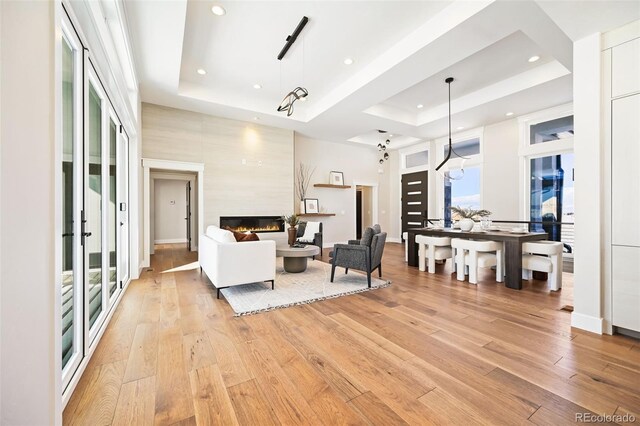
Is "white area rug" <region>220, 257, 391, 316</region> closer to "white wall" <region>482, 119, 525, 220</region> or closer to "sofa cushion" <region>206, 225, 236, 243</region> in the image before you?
"sofa cushion" <region>206, 225, 236, 243</region>

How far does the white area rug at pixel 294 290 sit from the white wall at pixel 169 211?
6.43 metres

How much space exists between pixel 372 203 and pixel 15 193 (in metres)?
8.89

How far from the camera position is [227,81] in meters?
4.96

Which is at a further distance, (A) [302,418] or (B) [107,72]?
(B) [107,72]

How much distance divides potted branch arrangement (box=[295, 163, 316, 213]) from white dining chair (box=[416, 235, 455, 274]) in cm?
355

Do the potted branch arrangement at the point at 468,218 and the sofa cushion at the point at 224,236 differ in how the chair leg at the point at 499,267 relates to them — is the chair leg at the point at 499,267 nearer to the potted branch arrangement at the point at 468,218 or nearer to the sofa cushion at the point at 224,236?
the potted branch arrangement at the point at 468,218

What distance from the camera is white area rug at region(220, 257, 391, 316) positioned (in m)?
3.12

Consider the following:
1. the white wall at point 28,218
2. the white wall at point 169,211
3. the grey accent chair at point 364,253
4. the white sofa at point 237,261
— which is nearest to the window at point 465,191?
the grey accent chair at point 364,253

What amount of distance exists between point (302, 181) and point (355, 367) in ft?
20.3

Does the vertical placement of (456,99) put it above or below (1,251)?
above

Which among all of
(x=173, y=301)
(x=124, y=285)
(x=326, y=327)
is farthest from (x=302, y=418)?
(x=124, y=285)

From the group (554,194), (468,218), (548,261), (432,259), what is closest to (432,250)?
(432,259)

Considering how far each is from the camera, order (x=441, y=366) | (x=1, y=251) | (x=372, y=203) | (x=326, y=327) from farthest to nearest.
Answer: (x=372, y=203), (x=326, y=327), (x=441, y=366), (x=1, y=251)

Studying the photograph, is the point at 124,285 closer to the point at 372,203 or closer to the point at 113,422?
the point at 113,422
